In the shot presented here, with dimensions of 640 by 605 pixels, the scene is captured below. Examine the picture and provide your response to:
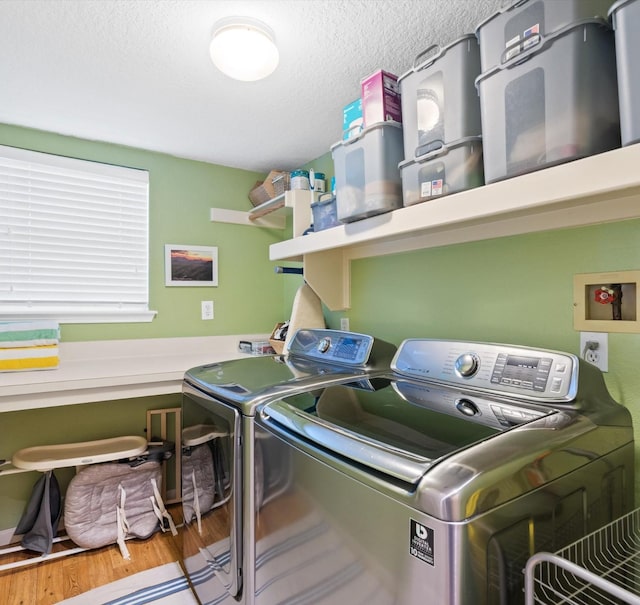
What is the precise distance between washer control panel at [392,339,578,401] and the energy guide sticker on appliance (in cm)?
55

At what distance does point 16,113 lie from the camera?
1.98 m

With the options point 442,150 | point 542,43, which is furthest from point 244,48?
point 542,43

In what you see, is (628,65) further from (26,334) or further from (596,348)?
(26,334)

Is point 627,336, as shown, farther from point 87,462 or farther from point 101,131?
point 101,131

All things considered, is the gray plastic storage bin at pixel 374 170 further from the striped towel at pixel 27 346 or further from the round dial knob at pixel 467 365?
the striped towel at pixel 27 346

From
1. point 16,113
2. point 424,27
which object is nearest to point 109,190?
point 16,113

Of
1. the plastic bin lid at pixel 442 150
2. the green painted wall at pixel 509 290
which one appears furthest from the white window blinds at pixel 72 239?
the plastic bin lid at pixel 442 150

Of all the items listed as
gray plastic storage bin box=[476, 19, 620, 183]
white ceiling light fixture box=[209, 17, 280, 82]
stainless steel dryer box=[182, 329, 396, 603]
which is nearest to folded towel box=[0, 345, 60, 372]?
stainless steel dryer box=[182, 329, 396, 603]

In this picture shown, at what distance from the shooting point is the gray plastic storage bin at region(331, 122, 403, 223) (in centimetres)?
135

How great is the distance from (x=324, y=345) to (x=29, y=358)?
1.38 m

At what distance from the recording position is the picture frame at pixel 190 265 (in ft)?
8.36

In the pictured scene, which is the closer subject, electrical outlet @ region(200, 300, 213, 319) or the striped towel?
the striped towel

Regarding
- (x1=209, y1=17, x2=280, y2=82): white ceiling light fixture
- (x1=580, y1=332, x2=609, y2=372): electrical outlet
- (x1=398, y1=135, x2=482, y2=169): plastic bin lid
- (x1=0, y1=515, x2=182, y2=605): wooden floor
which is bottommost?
(x1=0, y1=515, x2=182, y2=605): wooden floor

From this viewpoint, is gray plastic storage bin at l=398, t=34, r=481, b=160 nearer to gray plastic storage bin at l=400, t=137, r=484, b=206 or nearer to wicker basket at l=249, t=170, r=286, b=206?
gray plastic storage bin at l=400, t=137, r=484, b=206
